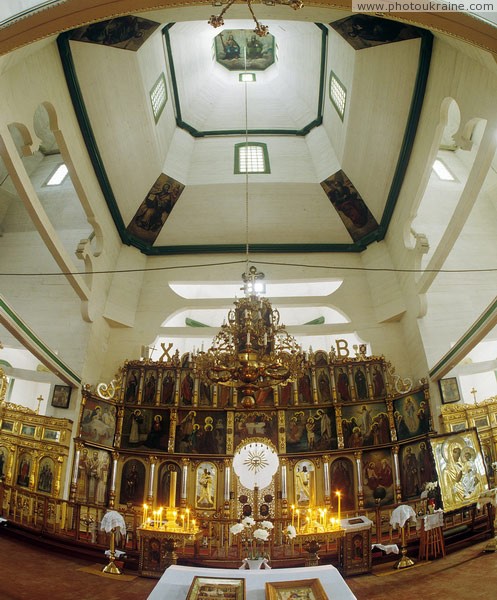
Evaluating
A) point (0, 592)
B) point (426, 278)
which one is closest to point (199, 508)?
point (0, 592)

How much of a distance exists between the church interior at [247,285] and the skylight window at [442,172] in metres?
0.07

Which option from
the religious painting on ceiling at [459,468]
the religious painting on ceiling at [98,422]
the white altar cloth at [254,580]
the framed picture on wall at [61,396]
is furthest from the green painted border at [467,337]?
the framed picture on wall at [61,396]

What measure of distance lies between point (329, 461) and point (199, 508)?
145 inches

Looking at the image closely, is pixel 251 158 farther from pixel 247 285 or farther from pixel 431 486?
pixel 431 486

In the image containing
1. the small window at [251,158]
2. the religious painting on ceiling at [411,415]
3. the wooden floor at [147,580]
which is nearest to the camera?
the wooden floor at [147,580]

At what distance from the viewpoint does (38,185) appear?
15.8m

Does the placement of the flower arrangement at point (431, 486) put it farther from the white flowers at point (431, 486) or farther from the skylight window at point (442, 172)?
the skylight window at point (442, 172)

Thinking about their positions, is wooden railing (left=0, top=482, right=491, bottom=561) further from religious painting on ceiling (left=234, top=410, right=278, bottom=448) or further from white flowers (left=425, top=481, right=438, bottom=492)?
religious painting on ceiling (left=234, top=410, right=278, bottom=448)

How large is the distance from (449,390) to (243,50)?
13365 mm

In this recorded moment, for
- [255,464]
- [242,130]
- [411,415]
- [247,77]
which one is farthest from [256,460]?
[247,77]

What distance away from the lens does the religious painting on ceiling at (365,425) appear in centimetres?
1205

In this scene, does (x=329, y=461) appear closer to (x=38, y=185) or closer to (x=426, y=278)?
(x=426, y=278)

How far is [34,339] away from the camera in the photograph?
31.2ft

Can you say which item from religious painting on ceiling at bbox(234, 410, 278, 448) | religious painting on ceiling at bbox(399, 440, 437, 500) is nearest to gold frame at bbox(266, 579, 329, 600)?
religious painting on ceiling at bbox(399, 440, 437, 500)
